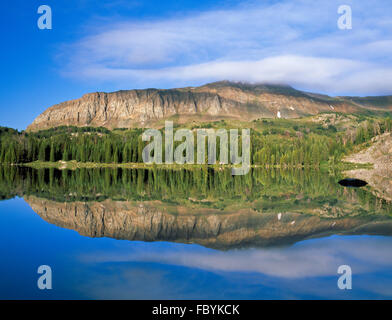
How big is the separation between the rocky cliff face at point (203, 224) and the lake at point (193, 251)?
60mm

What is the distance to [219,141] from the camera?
154500 mm

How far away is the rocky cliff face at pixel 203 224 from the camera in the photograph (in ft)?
59.0

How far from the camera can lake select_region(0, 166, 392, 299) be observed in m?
11.2

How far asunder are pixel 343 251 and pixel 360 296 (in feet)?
16.3

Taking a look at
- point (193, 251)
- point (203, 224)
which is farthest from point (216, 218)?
point (193, 251)

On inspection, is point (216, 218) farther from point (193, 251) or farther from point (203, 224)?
point (193, 251)

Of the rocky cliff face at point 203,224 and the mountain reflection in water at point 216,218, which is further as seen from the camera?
the mountain reflection in water at point 216,218

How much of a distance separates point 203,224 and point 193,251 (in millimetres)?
6095

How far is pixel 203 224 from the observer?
70.3 ft

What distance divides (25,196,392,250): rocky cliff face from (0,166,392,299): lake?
0.20 feet
